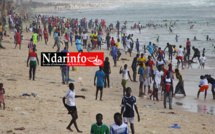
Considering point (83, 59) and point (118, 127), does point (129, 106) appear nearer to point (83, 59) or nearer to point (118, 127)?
point (118, 127)

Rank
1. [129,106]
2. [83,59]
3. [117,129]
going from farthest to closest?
[83,59] → [129,106] → [117,129]

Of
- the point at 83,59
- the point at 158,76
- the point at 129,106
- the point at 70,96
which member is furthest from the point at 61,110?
the point at 83,59

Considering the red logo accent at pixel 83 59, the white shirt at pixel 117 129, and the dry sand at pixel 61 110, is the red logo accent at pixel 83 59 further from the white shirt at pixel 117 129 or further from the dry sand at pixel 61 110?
the white shirt at pixel 117 129

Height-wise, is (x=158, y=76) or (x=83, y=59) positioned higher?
(x=158, y=76)

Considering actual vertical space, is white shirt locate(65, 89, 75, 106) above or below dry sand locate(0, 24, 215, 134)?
above

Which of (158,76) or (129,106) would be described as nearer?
(129,106)

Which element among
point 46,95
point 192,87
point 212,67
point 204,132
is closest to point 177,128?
point 204,132

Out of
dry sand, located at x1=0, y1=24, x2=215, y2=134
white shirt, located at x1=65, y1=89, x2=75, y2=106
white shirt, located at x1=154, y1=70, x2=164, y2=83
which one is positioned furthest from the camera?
white shirt, located at x1=154, y1=70, x2=164, y2=83

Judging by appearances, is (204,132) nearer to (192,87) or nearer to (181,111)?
(181,111)

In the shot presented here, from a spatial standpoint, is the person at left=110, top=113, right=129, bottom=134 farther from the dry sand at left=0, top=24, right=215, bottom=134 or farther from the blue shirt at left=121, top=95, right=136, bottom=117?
the dry sand at left=0, top=24, right=215, bottom=134

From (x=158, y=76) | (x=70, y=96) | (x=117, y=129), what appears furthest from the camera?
(x=158, y=76)

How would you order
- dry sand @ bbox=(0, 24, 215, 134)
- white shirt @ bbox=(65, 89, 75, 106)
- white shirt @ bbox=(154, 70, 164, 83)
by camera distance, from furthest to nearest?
white shirt @ bbox=(154, 70, 164, 83) → dry sand @ bbox=(0, 24, 215, 134) → white shirt @ bbox=(65, 89, 75, 106)

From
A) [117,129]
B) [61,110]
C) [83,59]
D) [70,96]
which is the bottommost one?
[61,110]

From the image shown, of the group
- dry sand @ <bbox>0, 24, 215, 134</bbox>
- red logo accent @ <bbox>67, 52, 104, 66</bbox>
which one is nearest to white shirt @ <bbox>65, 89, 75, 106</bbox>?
dry sand @ <bbox>0, 24, 215, 134</bbox>
